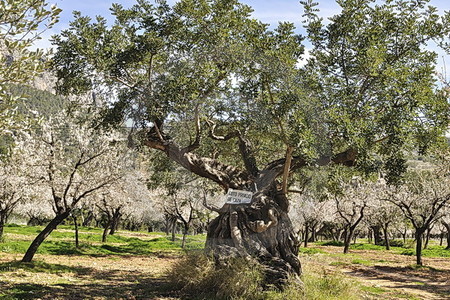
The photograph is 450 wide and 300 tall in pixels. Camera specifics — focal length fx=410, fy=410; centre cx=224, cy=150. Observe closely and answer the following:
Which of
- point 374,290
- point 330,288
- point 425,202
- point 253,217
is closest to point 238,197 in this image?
point 253,217

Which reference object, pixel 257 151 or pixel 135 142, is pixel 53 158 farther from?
pixel 257 151

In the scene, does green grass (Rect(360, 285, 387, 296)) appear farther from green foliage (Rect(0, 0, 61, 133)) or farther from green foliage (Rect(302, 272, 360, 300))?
green foliage (Rect(0, 0, 61, 133))

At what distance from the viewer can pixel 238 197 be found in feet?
39.4

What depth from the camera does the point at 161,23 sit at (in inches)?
457

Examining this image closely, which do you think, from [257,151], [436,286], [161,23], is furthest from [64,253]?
[436,286]

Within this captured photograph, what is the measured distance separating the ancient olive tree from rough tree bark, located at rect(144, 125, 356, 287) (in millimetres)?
32

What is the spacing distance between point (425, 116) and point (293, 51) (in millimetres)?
4106

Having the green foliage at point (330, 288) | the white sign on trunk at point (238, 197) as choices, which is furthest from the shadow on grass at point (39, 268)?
the green foliage at point (330, 288)

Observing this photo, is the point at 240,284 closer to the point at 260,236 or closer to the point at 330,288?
the point at 260,236

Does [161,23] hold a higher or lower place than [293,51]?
higher

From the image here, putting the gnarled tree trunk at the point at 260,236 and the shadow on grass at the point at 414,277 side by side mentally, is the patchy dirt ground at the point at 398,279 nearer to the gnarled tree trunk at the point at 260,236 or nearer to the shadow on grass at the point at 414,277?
the shadow on grass at the point at 414,277

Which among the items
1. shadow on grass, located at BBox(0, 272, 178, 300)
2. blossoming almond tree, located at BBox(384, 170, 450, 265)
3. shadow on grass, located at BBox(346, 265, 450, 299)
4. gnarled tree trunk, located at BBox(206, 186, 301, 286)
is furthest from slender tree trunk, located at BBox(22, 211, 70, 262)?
blossoming almond tree, located at BBox(384, 170, 450, 265)

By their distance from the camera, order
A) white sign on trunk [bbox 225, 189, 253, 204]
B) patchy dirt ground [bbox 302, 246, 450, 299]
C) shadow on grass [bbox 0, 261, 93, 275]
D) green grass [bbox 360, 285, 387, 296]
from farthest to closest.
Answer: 1. shadow on grass [bbox 0, 261, 93, 275]
2. patchy dirt ground [bbox 302, 246, 450, 299]
3. green grass [bbox 360, 285, 387, 296]
4. white sign on trunk [bbox 225, 189, 253, 204]

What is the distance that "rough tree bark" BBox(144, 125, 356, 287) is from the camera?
10961 mm
